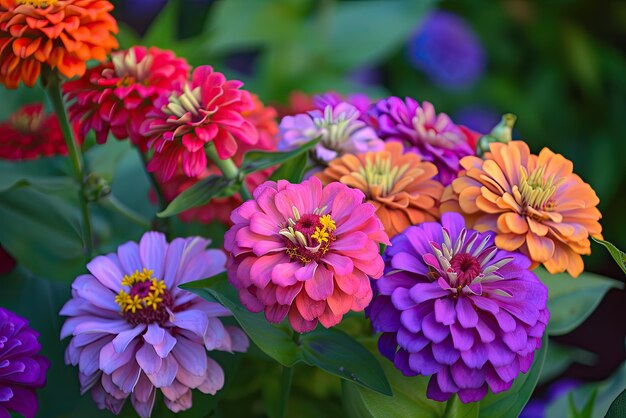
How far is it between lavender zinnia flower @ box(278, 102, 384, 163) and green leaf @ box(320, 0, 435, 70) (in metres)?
0.57

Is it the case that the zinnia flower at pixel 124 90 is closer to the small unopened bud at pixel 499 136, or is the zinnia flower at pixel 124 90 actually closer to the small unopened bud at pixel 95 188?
the small unopened bud at pixel 95 188

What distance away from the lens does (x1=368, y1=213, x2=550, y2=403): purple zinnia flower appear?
343 millimetres

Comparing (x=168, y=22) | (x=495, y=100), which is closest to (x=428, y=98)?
(x=495, y=100)

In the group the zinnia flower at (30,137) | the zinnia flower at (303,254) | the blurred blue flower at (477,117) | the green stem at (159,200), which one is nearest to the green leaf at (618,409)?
the zinnia flower at (303,254)

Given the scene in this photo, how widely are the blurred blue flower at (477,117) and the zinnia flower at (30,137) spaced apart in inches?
34.1

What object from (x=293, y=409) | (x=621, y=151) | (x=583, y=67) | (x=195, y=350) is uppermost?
(x=195, y=350)

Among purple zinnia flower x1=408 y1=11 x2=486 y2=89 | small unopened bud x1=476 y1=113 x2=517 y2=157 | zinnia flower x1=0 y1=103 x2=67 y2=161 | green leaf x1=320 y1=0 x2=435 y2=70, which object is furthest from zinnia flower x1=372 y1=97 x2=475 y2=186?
purple zinnia flower x1=408 y1=11 x2=486 y2=89

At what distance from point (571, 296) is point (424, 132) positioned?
0.16 m

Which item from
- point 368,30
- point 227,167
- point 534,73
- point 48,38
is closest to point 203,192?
point 227,167

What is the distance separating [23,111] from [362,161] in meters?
0.27

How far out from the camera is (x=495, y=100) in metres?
1.32

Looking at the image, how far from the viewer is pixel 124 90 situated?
0.42 m

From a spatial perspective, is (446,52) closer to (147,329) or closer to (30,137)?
(30,137)

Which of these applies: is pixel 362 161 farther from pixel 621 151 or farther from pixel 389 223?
pixel 621 151
